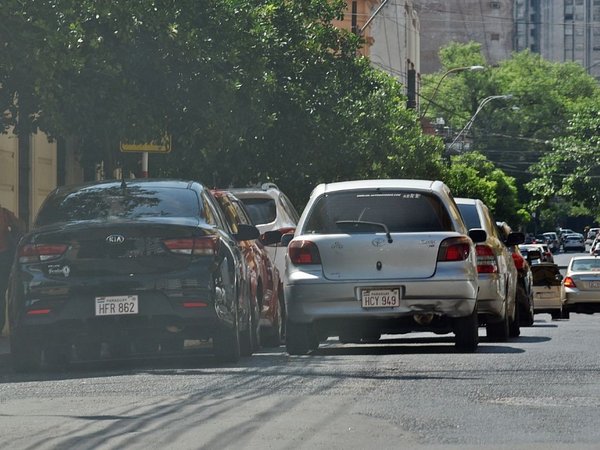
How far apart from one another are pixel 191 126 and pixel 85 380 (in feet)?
42.1

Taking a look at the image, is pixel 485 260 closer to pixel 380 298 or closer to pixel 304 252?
pixel 380 298

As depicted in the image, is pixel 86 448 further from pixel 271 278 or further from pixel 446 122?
pixel 446 122

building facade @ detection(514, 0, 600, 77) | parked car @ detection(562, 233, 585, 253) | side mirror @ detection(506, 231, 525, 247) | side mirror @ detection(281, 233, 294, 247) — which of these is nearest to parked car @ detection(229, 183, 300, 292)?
side mirror @ detection(506, 231, 525, 247)

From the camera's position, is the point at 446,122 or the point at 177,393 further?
the point at 446,122

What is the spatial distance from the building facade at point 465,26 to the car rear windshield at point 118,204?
123165 millimetres

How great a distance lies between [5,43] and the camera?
20828 mm

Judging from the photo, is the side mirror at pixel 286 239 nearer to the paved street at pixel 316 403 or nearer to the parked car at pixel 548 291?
the paved street at pixel 316 403

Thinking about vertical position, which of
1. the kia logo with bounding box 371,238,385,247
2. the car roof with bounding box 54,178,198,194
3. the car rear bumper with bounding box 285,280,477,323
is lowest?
the car rear bumper with bounding box 285,280,477,323

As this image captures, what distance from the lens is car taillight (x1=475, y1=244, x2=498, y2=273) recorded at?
18.9 meters

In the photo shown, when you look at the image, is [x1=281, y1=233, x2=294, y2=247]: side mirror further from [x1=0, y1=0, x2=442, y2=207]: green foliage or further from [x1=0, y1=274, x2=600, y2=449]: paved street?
[x1=0, y1=0, x2=442, y2=207]: green foliage

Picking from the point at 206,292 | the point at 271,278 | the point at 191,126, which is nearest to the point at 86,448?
the point at 206,292

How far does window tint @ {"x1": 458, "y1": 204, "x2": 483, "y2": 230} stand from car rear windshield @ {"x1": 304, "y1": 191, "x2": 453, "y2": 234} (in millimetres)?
4140

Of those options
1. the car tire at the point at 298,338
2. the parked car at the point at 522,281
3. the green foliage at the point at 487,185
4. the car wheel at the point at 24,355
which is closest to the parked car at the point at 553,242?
the green foliage at the point at 487,185

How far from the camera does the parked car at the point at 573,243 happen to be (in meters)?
135
